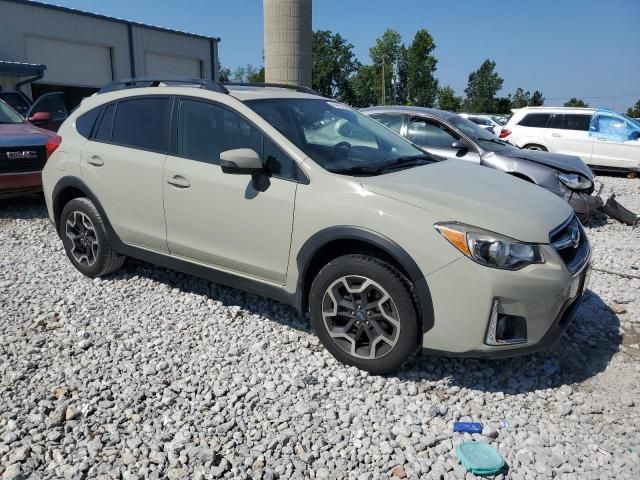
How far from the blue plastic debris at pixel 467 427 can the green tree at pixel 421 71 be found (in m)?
71.3

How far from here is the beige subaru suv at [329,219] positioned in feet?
9.34

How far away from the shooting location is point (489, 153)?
6.80m

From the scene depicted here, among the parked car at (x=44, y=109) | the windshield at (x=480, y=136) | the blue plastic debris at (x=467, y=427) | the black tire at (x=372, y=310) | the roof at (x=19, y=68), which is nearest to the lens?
the blue plastic debris at (x=467, y=427)

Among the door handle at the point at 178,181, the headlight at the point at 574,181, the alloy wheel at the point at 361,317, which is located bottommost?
the alloy wheel at the point at 361,317

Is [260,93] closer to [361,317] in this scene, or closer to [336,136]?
[336,136]

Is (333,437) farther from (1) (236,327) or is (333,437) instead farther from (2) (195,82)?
(2) (195,82)

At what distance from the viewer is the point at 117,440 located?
2.63 meters

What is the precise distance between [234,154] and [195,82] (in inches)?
42.3

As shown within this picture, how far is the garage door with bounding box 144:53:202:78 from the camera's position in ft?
97.3

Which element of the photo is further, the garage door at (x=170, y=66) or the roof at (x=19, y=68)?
the garage door at (x=170, y=66)

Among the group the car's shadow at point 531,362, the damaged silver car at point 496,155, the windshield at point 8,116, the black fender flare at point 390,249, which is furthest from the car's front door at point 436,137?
the windshield at point 8,116

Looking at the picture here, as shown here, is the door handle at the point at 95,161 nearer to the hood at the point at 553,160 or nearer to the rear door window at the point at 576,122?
the hood at the point at 553,160

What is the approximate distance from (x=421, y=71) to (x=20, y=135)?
2717 inches

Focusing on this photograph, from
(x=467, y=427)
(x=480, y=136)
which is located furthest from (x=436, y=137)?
(x=467, y=427)
